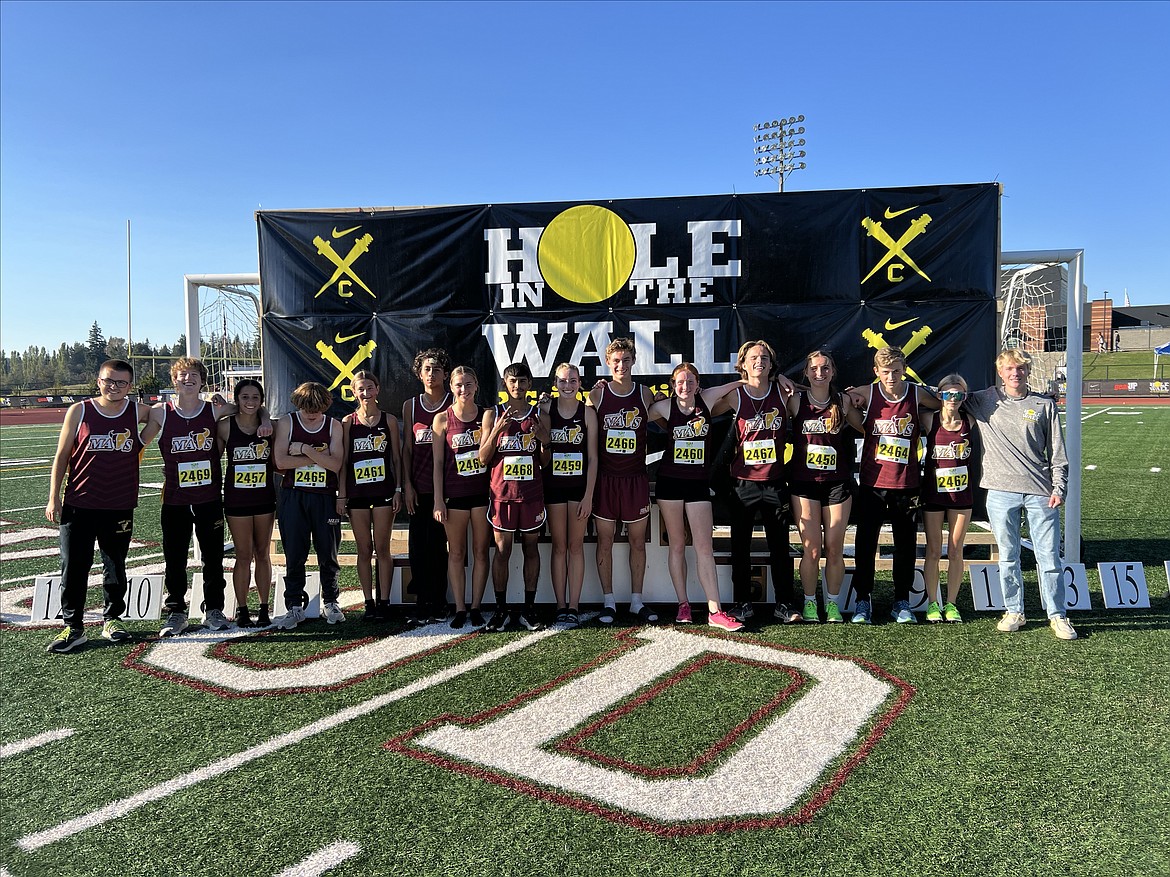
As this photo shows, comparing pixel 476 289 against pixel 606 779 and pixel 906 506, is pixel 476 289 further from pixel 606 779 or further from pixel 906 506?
pixel 606 779

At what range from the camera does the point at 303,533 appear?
5.29 meters

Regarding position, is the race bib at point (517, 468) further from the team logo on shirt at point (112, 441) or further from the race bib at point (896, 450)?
the team logo on shirt at point (112, 441)

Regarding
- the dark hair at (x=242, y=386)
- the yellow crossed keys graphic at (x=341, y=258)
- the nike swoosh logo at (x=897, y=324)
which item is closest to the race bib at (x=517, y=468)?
the dark hair at (x=242, y=386)

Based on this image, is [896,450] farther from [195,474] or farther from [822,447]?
[195,474]

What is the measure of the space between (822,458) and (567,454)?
1.75 m

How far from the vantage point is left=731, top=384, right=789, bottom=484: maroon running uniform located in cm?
517

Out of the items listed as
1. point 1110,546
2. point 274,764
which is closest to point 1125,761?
point 274,764

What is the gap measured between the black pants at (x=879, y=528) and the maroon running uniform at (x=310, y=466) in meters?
3.77

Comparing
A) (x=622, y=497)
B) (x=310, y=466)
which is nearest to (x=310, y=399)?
(x=310, y=466)

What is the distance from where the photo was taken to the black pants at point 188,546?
512 cm

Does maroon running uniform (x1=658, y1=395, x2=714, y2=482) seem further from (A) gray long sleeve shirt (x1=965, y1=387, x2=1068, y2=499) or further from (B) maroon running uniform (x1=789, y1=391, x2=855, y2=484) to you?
(A) gray long sleeve shirt (x1=965, y1=387, x2=1068, y2=499)

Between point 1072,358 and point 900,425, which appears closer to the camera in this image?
point 900,425

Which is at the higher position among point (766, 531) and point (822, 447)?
point (822, 447)

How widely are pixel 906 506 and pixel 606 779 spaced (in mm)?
3068
